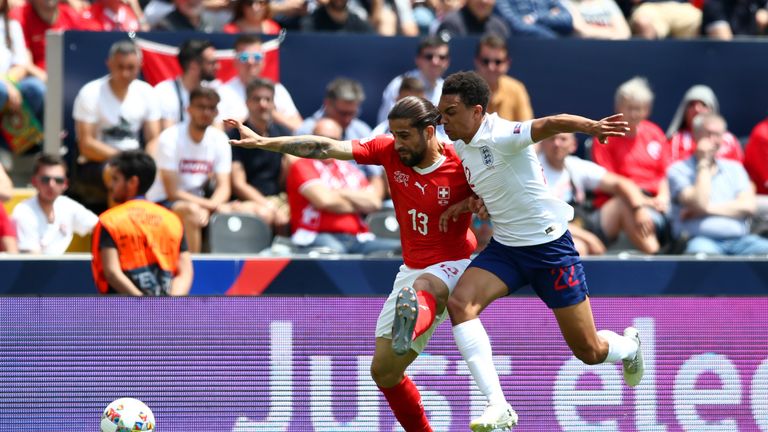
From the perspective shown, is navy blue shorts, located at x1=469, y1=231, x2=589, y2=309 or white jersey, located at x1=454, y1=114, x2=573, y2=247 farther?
navy blue shorts, located at x1=469, y1=231, x2=589, y2=309

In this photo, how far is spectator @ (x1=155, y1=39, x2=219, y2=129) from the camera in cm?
1105

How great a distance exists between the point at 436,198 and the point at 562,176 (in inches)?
147

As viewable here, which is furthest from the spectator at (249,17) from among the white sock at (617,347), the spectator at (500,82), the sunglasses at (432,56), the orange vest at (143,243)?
the white sock at (617,347)

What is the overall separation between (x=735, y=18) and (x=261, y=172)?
220 inches

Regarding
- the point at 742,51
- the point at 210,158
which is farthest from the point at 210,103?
the point at 742,51

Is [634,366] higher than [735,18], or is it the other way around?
[735,18]

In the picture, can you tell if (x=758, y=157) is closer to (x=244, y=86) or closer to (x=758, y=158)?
(x=758, y=158)

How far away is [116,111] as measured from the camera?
10867mm

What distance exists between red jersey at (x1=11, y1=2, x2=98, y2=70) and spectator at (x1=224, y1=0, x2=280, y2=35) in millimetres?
1283

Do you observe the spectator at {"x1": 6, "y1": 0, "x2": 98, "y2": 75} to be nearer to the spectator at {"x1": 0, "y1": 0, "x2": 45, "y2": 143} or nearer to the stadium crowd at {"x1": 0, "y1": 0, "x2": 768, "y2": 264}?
the stadium crowd at {"x1": 0, "y1": 0, "x2": 768, "y2": 264}

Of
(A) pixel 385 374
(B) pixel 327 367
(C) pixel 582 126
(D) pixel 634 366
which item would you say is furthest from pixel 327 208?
(C) pixel 582 126

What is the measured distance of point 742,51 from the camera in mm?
12352

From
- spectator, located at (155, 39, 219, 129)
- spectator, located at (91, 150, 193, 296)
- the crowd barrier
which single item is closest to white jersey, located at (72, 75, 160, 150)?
spectator, located at (155, 39, 219, 129)

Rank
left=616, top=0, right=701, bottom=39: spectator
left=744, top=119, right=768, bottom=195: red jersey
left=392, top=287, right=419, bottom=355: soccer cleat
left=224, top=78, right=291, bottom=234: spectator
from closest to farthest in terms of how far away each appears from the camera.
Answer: left=392, top=287, right=419, bottom=355: soccer cleat < left=224, top=78, right=291, bottom=234: spectator < left=744, top=119, right=768, bottom=195: red jersey < left=616, top=0, right=701, bottom=39: spectator
